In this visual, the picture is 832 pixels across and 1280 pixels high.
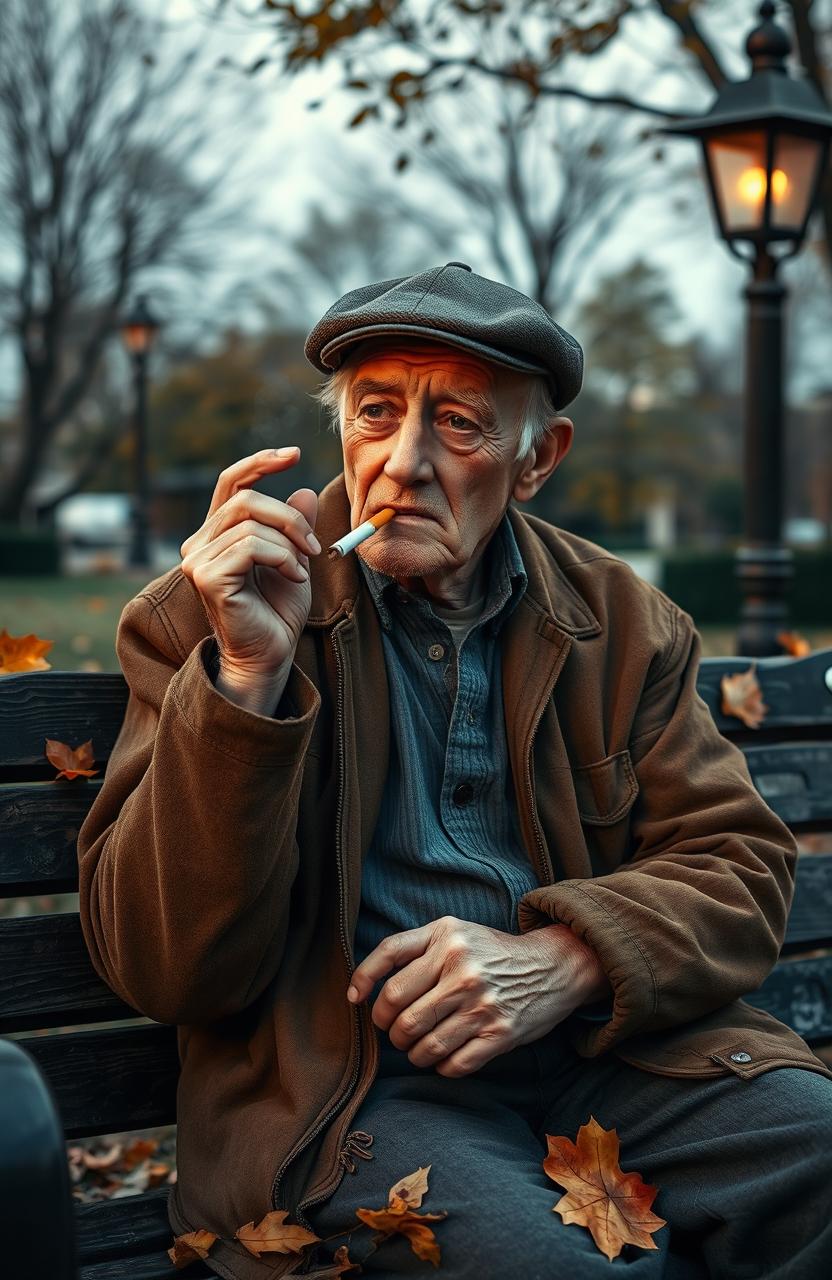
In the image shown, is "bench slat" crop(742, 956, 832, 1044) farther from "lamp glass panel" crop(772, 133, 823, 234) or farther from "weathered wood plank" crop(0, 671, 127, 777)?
"lamp glass panel" crop(772, 133, 823, 234)

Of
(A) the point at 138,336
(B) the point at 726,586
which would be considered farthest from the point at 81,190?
(B) the point at 726,586

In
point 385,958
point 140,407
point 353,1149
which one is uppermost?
point 140,407

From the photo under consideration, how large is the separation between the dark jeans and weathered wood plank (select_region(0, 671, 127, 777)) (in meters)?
0.71

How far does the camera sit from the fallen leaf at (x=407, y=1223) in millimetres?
1926

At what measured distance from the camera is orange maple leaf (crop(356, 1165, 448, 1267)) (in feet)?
6.33

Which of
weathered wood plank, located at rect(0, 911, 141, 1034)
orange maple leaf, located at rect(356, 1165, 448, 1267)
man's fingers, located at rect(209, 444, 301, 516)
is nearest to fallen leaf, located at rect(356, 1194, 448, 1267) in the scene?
orange maple leaf, located at rect(356, 1165, 448, 1267)

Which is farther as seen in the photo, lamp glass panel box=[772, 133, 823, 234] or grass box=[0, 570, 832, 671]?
grass box=[0, 570, 832, 671]

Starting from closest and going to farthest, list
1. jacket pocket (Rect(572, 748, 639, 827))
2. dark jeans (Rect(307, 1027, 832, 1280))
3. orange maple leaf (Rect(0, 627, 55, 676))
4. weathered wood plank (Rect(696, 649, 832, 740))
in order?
dark jeans (Rect(307, 1027, 832, 1280)) < jacket pocket (Rect(572, 748, 639, 827)) < orange maple leaf (Rect(0, 627, 55, 676)) < weathered wood plank (Rect(696, 649, 832, 740))

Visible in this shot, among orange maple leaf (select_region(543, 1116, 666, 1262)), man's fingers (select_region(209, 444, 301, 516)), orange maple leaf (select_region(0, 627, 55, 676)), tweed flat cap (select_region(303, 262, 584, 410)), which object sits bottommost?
orange maple leaf (select_region(543, 1116, 666, 1262))

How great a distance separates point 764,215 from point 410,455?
375 cm

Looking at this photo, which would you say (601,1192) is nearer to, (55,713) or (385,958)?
(385,958)

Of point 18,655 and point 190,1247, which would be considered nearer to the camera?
point 190,1247

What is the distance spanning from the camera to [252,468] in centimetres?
204

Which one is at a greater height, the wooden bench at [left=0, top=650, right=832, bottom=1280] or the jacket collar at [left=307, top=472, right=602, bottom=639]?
the jacket collar at [left=307, top=472, right=602, bottom=639]
